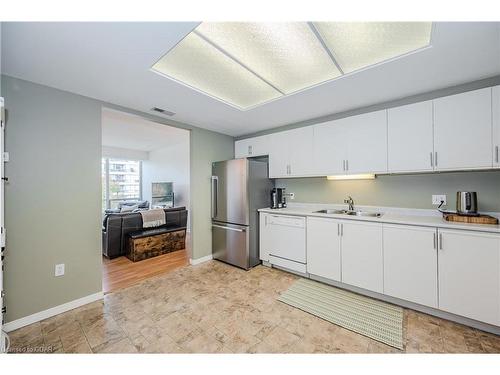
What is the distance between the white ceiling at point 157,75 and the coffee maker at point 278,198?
4.39 feet

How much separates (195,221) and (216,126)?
5.45ft

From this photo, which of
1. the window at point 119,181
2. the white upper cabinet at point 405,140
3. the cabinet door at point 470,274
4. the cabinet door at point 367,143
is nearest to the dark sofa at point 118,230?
the white upper cabinet at point 405,140

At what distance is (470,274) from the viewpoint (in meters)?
1.77

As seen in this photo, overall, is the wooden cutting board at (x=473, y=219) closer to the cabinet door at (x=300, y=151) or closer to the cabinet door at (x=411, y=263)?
the cabinet door at (x=411, y=263)

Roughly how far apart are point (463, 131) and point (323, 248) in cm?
186

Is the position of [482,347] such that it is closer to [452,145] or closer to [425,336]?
[425,336]

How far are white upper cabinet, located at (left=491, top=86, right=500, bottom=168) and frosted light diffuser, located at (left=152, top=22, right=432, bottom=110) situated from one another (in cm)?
96

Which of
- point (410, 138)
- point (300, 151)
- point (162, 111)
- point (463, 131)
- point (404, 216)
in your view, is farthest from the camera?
point (300, 151)

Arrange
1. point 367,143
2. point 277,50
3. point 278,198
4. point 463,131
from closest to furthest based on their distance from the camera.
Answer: point 277,50 < point 463,131 < point 367,143 < point 278,198

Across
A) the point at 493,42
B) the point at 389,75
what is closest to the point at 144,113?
the point at 389,75

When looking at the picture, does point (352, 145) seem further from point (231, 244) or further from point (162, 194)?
point (162, 194)

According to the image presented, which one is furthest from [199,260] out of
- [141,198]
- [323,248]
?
[141,198]

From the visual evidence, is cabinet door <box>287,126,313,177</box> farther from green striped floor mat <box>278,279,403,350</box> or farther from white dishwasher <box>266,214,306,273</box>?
green striped floor mat <box>278,279,403,350</box>
